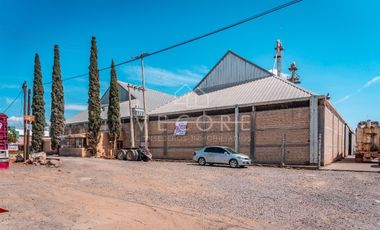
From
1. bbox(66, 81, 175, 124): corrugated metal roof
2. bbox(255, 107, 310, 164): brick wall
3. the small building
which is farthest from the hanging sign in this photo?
bbox(66, 81, 175, 124): corrugated metal roof

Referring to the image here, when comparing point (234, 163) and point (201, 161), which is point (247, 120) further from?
point (234, 163)

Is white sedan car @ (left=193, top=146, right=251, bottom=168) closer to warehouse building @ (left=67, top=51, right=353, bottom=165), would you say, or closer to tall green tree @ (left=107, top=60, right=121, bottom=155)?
warehouse building @ (left=67, top=51, right=353, bottom=165)

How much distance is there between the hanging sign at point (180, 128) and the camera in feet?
112

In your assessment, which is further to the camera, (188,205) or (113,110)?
(113,110)

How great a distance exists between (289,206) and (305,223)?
6.53 ft

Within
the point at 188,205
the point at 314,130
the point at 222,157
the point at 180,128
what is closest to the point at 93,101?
the point at 180,128

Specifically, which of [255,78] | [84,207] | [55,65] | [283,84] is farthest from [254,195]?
[55,65]

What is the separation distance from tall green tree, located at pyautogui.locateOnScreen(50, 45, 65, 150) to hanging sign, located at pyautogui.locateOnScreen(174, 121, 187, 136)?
66.7 feet

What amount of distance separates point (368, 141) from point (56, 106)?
4004cm

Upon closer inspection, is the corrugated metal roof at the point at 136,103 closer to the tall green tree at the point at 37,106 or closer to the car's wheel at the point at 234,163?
the tall green tree at the point at 37,106

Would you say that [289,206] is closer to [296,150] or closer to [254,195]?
[254,195]

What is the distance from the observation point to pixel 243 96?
104ft

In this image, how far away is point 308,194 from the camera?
11945 millimetres

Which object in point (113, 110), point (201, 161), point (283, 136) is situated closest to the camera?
point (201, 161)
